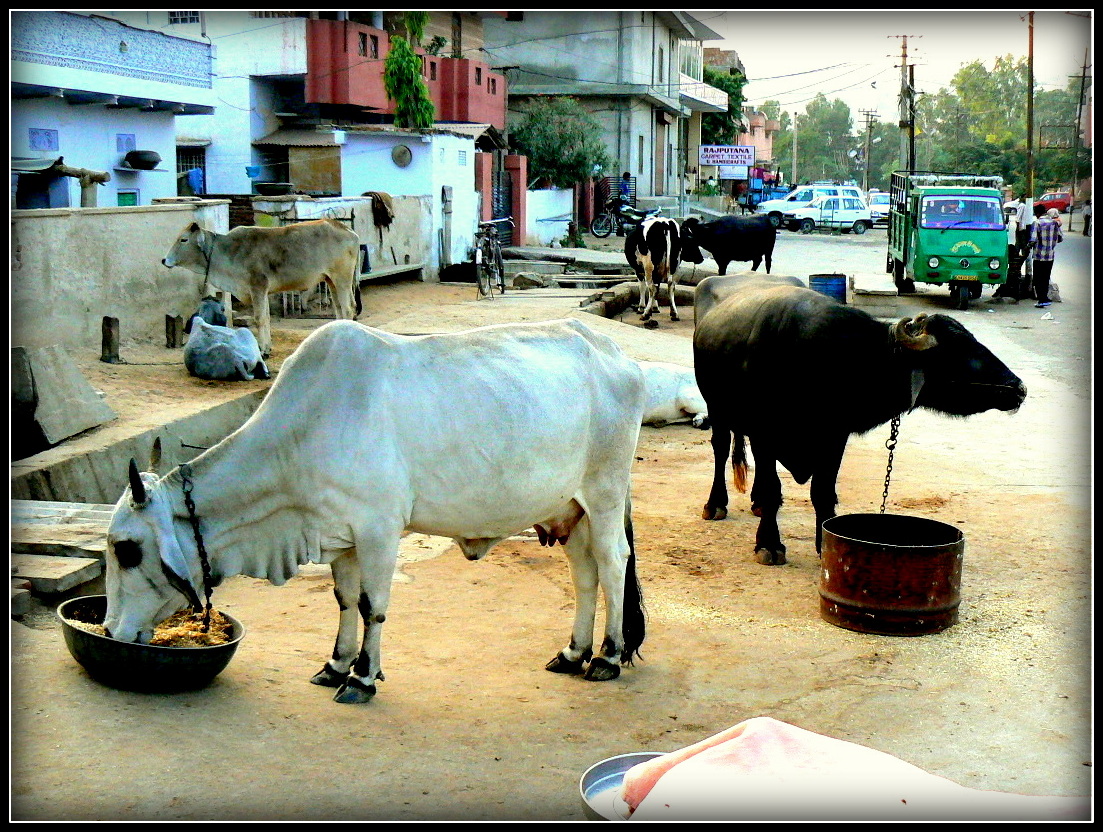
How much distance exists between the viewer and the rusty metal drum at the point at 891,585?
21.1 ft

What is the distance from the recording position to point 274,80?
25.8 meters

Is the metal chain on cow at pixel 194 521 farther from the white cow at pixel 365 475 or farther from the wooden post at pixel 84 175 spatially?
the wooden post at pixel 84 175

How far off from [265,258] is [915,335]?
339 inches

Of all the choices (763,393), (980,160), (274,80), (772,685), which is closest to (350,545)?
(772,685)

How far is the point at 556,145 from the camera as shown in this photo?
119ft

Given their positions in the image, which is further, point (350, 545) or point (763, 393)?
point (763, 393)

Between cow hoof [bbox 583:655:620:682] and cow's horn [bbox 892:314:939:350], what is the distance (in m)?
2.82

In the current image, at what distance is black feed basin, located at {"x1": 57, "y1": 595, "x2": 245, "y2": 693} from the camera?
475cm

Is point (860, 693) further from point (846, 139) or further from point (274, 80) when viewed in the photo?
point (846, 139)

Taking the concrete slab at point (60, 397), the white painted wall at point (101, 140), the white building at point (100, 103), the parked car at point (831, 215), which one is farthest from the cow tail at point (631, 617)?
the parked car at point (831, 215)

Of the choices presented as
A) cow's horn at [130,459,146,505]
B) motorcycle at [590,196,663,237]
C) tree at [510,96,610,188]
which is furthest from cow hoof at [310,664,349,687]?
motorcycle at [590,196,663,237]

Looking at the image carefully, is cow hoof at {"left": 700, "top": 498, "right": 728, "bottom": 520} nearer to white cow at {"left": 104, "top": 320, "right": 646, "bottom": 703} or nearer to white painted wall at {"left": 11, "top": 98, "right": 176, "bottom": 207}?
white cow at {"left": 104, "top": 320, "right": 646, "bottom": 703}

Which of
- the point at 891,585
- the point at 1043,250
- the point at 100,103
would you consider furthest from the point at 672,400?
the point at 1043,250

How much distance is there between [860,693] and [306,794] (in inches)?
109
